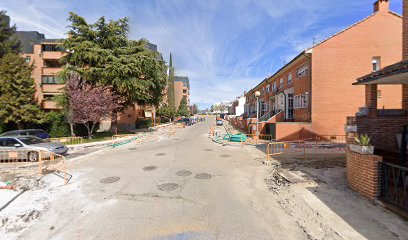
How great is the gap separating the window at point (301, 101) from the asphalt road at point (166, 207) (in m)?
12.6

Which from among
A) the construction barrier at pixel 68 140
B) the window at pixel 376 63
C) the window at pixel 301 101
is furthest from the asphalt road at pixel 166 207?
the window at pixel 376 63

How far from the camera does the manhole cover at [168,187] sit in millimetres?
6952

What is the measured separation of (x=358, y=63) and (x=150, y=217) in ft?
68.6

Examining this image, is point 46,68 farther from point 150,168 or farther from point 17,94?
point 150,168

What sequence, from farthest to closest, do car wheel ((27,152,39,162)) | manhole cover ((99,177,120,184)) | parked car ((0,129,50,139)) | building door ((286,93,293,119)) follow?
building door ((286,93,293,119)), parked car ((0,129,50,139)), car wheel ((27,152,39,162)), manhole cover ((99,177,120,184))

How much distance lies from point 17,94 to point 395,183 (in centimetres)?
3155

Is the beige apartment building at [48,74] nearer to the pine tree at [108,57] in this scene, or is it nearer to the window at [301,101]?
the pine tree at [108,57]

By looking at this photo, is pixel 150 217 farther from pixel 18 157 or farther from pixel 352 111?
pixel 352 111

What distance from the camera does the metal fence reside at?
4.84m

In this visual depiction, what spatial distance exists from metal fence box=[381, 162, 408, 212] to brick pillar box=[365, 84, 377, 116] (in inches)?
121

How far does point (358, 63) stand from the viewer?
677 inches

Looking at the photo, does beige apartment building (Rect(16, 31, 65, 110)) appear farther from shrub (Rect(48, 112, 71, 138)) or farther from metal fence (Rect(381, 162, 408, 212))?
metal fence (Rect(381, 162, 408, 212))

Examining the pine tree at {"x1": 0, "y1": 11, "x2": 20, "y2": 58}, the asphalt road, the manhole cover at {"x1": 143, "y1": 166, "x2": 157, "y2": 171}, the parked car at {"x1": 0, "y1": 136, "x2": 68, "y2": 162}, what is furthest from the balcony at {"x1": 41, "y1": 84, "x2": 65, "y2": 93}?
the manhole cover at {"x1": 143, "y1": 166, "x2": 157, "y2": 171}

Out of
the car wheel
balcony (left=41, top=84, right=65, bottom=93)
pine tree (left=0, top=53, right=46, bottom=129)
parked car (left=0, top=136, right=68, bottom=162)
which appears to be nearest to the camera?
parked car (left=0, top=136, right=68, bottom=162)
